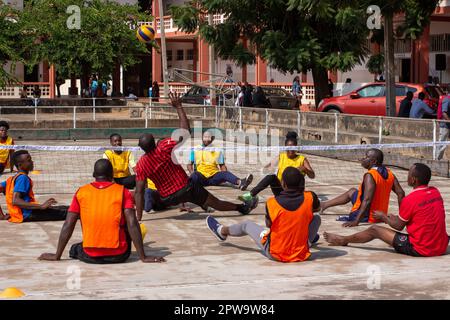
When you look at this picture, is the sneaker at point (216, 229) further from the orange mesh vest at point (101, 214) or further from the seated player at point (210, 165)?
the seated player at point (210, 165)

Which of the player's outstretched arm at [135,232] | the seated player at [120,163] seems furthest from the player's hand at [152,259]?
the seated player at [120,163]

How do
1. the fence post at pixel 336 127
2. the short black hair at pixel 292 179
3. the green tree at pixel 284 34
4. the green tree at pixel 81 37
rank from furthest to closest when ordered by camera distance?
the green tree at pixel 81 37
the green tree at pixel 284 34
the fence post at pixel 336 127
the short black hair at pixel 292 179

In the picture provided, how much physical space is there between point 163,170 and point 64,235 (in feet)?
10.7

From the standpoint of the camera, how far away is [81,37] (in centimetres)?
4731

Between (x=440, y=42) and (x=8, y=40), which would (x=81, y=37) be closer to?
(x=8, y=40)

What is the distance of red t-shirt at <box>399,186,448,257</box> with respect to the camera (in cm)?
1032

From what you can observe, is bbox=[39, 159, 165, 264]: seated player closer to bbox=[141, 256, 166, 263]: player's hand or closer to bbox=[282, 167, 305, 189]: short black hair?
bbox=[141, 256, 166, 263]: player's hand

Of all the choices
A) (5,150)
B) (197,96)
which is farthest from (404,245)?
(197,96)

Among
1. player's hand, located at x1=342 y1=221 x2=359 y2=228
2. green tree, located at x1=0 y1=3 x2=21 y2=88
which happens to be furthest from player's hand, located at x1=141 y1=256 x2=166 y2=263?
green tree, located at x1=0 y1=3 x2=21 y2=88

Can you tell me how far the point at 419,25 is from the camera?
1205 inches

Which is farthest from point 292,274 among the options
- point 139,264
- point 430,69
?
point 430,69

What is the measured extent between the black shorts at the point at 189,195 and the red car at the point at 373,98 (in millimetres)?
17135

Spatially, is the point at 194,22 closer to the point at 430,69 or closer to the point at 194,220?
the point at 430,69

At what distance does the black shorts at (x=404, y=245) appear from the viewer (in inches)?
416
